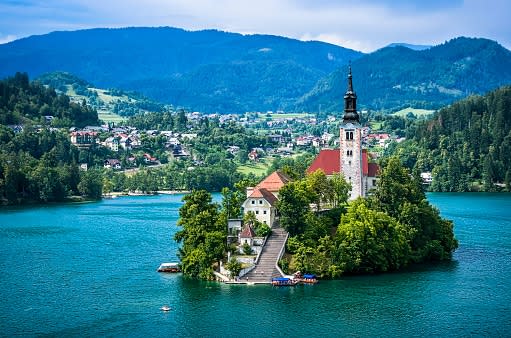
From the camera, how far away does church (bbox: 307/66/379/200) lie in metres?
68.2

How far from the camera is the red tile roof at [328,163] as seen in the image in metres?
70.8

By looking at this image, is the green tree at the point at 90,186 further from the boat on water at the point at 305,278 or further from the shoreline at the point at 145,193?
the boat on water at the point at 305,278

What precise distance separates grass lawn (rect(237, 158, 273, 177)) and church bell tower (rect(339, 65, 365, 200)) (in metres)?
83.2

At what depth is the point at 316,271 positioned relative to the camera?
56031mm

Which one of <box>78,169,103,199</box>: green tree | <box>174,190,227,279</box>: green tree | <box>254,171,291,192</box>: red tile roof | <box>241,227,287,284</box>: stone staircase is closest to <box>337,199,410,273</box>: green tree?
<box>241,227,287,284</box>: stone staircase

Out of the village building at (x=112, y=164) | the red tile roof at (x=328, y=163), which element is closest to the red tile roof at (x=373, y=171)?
the red tile roof at (x=328, y=163)

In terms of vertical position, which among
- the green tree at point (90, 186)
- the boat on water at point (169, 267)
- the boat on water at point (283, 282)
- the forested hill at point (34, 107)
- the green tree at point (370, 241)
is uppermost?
the forested hill at point (34, 107)

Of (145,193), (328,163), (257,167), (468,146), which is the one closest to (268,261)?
(328,163)

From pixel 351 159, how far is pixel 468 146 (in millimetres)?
83872

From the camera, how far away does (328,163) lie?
71500 millimetres

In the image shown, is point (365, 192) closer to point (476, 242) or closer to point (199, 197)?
point (476, 242)

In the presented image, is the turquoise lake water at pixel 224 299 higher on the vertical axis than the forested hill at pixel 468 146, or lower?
lower

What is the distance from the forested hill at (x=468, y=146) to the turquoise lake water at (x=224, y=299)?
63803mm

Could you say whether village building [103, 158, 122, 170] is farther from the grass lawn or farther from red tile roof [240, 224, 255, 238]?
red tile roof [240, 224, 255, 238]
